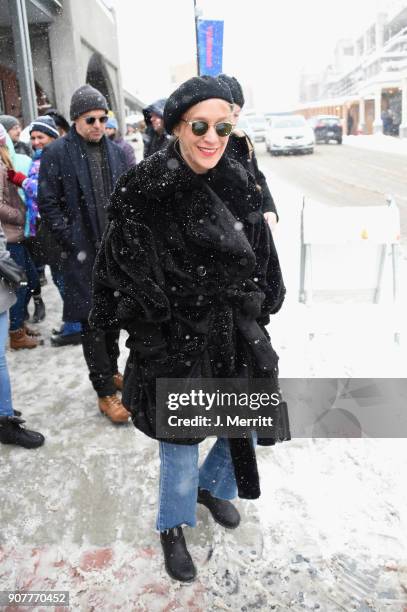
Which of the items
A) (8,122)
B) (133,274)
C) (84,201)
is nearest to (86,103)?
(84,201)

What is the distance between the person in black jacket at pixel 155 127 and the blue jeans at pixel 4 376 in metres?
2.21

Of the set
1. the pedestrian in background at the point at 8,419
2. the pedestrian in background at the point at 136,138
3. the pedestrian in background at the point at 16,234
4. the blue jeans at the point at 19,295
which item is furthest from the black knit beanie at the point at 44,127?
the pedestrian in background at the point at 136,138

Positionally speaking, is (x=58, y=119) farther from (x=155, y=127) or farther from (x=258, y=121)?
(x=258, y=121)

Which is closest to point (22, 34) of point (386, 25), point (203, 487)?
point (203, 487)

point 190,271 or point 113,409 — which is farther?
point 113,409

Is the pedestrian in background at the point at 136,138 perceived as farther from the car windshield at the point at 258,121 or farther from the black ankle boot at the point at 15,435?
the black ankle boot at the point at 15,435

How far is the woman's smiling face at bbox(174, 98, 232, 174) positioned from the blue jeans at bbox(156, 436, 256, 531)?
1.05 metres

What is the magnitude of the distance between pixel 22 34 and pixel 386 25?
52.5 metres

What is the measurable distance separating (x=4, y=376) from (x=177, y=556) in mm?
1443

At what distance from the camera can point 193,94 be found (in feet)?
5.13

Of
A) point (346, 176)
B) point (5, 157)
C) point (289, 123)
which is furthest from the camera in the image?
point (289, 123)

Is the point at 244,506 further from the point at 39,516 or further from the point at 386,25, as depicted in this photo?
the point at 386,25

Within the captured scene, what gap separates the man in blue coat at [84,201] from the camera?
3.05 meters

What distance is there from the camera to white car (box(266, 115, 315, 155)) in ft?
71.0
